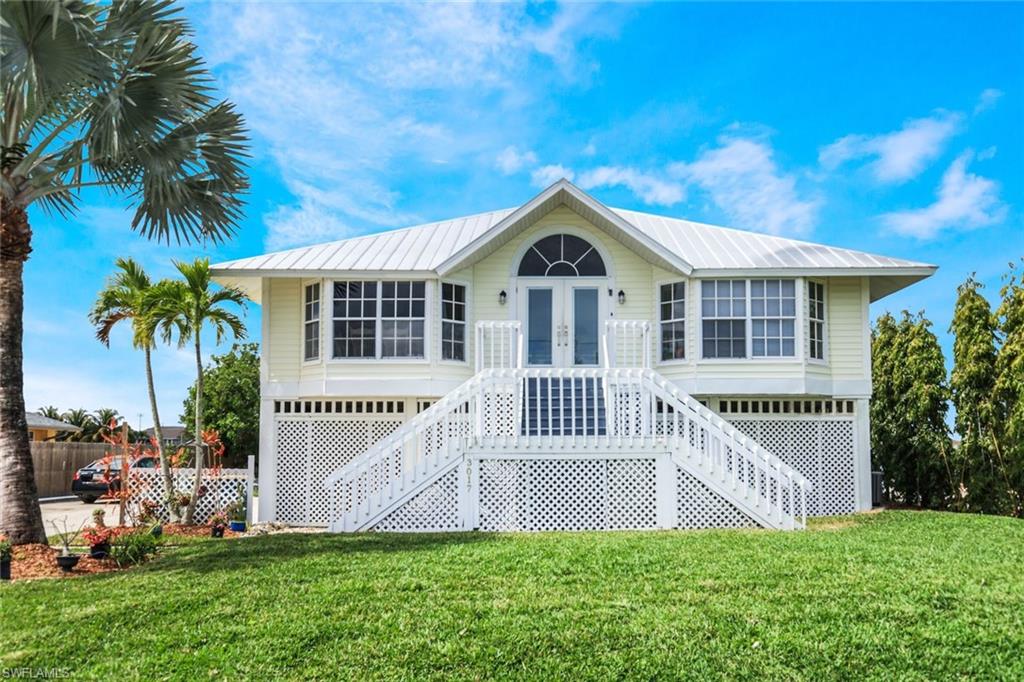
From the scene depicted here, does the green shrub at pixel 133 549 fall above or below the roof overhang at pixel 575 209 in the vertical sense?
below

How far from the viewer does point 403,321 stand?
16406 millimetres

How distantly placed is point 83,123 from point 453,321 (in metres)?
7.23

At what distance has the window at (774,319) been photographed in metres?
16.4

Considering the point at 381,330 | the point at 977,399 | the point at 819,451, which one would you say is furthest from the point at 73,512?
the point at 977,399

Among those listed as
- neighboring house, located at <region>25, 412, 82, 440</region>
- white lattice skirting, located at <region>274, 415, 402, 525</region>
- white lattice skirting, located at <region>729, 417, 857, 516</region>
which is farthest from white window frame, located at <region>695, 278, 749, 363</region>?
neighboring house, located at <region>25, 412, 82, 440</region>

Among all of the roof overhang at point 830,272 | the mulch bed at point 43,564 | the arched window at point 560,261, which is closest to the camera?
the mulch bed at point 43,564

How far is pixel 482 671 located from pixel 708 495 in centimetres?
737

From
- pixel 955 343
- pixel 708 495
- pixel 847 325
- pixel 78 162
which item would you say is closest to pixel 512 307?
pixel 708 495

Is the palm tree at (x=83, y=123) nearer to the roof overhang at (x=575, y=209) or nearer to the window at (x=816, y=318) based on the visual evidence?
the roof overhang at (x=575, y=209)

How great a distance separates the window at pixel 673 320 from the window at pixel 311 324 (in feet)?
22.5

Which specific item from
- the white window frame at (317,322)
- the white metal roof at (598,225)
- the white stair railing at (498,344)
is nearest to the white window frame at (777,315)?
the white metal roof at (598,225)

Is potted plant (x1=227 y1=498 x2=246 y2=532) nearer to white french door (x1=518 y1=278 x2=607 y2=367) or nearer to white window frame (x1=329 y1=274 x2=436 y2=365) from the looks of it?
white window frame (x1=329 y1=274 x2=436 y2=365)

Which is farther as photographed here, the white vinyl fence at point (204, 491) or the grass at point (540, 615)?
the white vinyl fence at point (204, 491)

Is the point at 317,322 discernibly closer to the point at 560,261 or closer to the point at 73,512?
the point at 560,261
